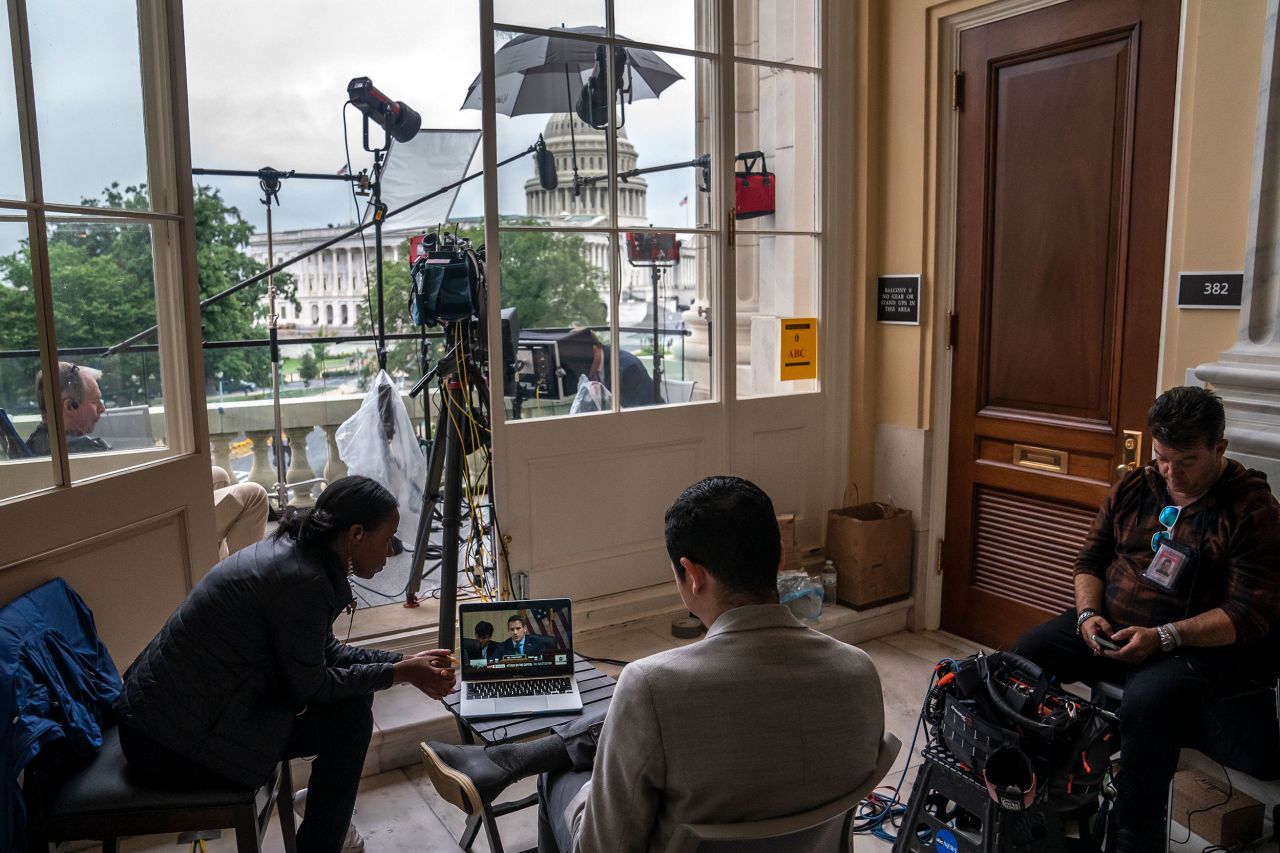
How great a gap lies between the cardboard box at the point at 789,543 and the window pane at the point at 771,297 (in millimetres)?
520

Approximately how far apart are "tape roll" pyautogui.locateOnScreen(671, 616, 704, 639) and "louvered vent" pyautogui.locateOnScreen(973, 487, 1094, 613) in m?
1.09

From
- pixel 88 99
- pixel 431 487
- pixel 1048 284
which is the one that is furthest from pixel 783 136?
pixel 88 99

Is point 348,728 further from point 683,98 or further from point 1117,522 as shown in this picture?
point 683,98

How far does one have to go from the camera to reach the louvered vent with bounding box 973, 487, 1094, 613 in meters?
3.22

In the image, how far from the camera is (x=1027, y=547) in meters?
3.36

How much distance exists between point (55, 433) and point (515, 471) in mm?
1441

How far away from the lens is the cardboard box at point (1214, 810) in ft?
7.45

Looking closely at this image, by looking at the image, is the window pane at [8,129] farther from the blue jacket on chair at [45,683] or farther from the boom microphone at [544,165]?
the boom microphone at [544,165]

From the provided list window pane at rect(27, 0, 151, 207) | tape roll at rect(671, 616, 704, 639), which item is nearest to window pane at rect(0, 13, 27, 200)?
window pane at rect(27, 0, 151, 207)

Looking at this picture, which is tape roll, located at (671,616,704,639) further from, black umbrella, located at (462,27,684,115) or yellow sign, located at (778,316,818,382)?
black umbrella, located at (462,27,684,115)

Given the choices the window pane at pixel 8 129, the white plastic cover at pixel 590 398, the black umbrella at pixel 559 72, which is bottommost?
the white plastic cover at pixel 590 398

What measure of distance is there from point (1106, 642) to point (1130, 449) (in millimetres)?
900

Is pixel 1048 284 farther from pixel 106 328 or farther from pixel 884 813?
pixel 106 328

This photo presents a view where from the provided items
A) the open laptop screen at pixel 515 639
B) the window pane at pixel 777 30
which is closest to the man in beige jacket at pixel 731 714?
the open laptop screen at pixel 515 639
